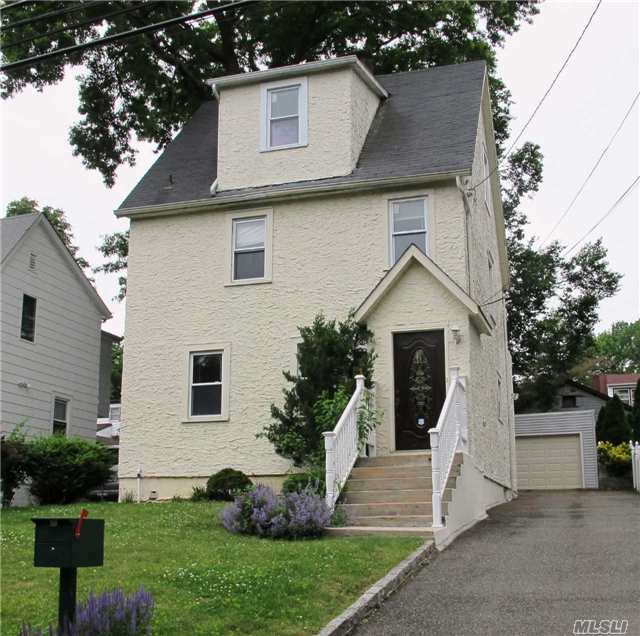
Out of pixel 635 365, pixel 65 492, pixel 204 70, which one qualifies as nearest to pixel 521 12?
pixel 204 70

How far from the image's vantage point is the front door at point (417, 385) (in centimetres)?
1555

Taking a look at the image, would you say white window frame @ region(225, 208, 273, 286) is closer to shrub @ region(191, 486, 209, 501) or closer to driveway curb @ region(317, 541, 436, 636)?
shrub @ region(191, 486, 209, 501)

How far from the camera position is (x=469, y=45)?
25.5 m

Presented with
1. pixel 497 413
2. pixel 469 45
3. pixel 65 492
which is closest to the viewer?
pixel 65 492

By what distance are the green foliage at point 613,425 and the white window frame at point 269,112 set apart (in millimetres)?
17169

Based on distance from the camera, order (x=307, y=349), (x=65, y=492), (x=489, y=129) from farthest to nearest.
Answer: (x=489, y=129) < (x=65, y=492) < (x=307, y=349)

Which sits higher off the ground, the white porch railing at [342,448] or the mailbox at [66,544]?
the white porch railing at [342,448]

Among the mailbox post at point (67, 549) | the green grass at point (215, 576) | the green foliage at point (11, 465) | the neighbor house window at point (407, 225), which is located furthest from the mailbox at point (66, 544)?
the neighbor house window at point (407, 225)

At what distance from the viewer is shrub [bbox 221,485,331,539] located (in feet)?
36.4

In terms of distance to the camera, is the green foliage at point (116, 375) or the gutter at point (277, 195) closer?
the gutter at point (277, 195)

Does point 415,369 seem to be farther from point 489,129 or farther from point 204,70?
point 204,70

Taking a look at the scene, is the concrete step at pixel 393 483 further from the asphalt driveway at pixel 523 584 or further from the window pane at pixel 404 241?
the window pane at pixel 404 241

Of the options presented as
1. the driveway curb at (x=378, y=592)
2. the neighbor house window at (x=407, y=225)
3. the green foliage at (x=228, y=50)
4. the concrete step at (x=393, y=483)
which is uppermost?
the green foliage at (x=228, y=50)

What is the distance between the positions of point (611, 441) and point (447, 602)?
2312 cm
